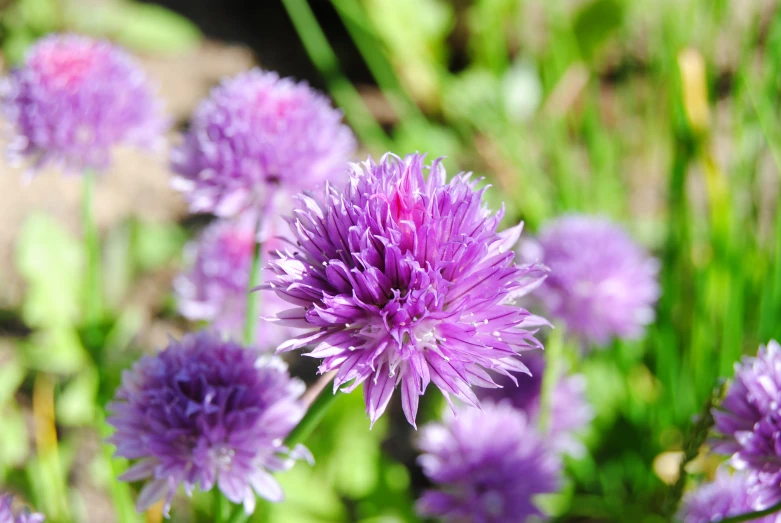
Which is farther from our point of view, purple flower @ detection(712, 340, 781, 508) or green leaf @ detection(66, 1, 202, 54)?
green leaf @ detection(66, 1, 202, 54)

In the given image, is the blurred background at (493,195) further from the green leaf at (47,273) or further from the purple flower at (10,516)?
the purple flower at (10,516)

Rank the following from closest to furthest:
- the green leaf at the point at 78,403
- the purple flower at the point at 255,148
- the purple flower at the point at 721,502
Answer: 1. the purple flower at the point at 721,502
2. the purple flower at the point at 255,148
3. the green leaf at the point at 78,403

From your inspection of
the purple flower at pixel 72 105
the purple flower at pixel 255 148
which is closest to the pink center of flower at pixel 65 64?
the purple flower at pixel 72 105

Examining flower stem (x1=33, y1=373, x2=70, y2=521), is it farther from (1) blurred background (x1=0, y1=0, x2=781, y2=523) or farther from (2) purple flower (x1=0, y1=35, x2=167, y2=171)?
(2) purple flower (x1=0, y1=35, x2=167, y2=171)

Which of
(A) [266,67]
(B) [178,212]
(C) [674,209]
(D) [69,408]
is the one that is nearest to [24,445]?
(D) [69,408]

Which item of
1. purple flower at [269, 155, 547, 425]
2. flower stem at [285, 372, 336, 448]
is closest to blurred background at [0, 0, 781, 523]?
purple flower at [269, 155, 547, 425]

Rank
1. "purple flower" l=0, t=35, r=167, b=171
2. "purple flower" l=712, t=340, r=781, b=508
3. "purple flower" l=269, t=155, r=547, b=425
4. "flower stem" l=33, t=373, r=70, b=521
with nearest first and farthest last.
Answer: "purple flower" l=269, t=155, r=547, b=425 → "purple flower" l=712, t=340, r=781, b=508 → "purple flower" l=0, t=35, r=167, b=171 → "flower stem" l=33, t=373, r=70, b=521
